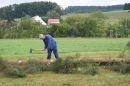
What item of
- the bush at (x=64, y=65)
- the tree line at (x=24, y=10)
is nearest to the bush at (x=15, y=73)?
the bush at (x=64, y=65)

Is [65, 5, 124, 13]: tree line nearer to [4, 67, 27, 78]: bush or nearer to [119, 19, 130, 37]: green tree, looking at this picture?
[119, 19, 130, 37]: green tree

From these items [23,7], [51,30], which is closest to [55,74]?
[51,30]

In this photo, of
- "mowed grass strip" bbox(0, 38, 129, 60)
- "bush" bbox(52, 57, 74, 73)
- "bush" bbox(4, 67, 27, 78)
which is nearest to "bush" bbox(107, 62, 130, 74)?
"bush" bbox(52, 57, 74, 73)

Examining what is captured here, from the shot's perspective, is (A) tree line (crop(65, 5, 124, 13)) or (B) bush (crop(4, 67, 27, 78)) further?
(A) tree line (crop(65, 5, 124, 13))

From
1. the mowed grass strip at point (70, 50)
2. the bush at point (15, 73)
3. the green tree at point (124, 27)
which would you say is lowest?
the green tree at point (124, 27)

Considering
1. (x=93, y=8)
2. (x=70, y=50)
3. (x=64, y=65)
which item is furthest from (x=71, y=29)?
(x=93, y=8)

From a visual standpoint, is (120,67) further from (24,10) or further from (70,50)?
(24,10)

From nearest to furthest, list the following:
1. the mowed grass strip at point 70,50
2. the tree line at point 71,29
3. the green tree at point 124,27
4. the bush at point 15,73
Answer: the bush at point 15,73, the mowed grass strip at point 70,50, the tree line at point 71,29, the green tree at point 124,27

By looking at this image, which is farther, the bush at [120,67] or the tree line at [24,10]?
the tree line at [24,10]

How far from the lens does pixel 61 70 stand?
12070mm

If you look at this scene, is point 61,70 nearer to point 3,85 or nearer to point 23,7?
point 3,85

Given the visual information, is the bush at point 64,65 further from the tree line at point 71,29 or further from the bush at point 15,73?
the tree line at point 71,29

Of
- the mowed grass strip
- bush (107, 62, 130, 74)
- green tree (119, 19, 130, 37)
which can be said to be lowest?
green tree (119, 19, 130, 37)

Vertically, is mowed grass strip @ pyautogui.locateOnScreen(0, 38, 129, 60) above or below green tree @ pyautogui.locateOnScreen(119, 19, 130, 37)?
above
